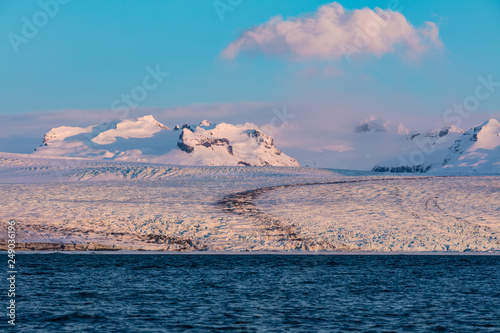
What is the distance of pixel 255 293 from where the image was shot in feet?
88.7

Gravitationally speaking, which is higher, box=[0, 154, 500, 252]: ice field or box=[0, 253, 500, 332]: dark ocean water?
box=[0, 154, 500, 252]: ice field

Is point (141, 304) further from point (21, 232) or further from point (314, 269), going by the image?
point (21, 232)

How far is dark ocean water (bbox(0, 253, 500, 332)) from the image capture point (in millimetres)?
20688

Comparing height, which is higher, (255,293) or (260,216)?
(260,216)

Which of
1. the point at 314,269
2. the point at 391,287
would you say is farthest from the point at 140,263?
the point at 391,287

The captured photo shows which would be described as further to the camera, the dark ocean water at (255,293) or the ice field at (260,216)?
the ice field at (260,216)

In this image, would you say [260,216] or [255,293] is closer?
[255,293]

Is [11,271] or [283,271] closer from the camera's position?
[11,271]

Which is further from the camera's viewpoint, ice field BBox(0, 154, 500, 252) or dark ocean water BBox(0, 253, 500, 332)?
ice field BBox(0, 154, 500, 252)

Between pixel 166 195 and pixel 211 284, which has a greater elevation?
pixel 166 195

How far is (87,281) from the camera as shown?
29.3 m

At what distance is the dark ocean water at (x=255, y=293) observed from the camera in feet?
67.9

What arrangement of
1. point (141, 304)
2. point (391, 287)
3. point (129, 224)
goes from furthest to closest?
point (129, 224), point (391, 287), point (141, 304)

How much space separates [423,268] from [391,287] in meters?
7.74
